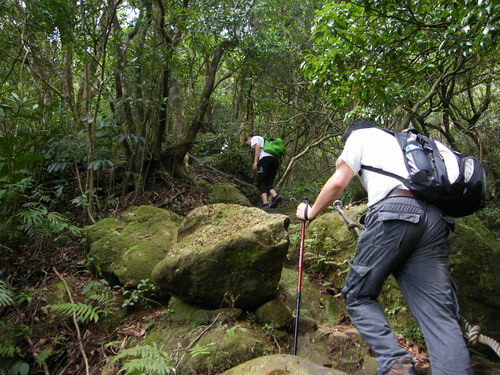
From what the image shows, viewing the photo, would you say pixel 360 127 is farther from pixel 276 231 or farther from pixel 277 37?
pixel 277 37

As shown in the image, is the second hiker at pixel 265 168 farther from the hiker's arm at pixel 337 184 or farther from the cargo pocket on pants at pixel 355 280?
the cargo pocket on pants at pixel 355 280

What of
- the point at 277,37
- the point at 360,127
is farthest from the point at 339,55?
the point at 277,37

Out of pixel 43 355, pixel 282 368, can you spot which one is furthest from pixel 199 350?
pixel 43 355

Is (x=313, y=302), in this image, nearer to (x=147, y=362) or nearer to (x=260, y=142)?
(x=147, y=362)

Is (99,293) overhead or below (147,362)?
below

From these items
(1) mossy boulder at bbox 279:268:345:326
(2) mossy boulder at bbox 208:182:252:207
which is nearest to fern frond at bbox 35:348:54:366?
(1) mossy boulder at bbox 279:268:345:326

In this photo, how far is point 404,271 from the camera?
7.76 ft

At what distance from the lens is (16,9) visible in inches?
221

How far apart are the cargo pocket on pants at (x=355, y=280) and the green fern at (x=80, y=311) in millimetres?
2808

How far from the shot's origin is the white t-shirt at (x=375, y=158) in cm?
238

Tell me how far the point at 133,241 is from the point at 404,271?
3.87 meters

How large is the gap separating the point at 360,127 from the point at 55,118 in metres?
6.62

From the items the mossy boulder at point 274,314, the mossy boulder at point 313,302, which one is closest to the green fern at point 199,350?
the mossy boulder at point 274,314

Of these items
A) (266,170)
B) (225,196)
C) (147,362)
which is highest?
(266,170)
